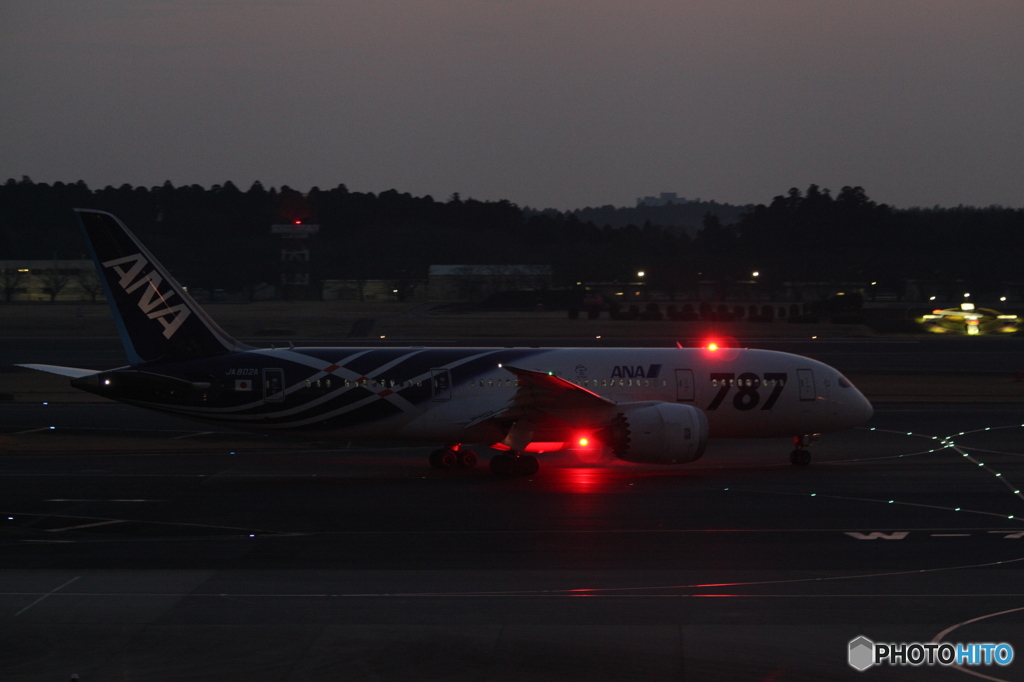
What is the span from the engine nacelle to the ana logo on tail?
11719mm

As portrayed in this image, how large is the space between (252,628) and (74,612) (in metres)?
2.73

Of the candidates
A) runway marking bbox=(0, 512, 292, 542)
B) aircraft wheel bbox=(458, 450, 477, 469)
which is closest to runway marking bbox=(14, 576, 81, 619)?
runway marking bbox=(0, 512, 292, 542)

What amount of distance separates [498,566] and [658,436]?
922cm

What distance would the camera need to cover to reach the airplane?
25.8 metres

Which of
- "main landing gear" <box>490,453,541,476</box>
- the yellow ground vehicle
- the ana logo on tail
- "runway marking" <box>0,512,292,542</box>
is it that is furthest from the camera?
the yellow ground vehicle

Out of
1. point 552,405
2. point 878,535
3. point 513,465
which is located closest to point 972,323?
point 552,405

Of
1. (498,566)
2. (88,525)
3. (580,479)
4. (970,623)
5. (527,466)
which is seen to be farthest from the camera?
(527,466)

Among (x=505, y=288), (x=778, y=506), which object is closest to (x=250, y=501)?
(x=778, y=506)

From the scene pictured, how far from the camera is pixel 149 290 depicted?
26.7 m

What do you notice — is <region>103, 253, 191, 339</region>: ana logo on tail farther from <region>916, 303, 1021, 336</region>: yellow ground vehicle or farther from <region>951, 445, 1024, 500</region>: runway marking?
<region>916, 303, 1021, 336</region>: yellow ground vehicle

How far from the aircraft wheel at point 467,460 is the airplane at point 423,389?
0.04m

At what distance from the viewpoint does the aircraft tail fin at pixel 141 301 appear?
26.4m

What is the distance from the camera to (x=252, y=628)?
13.4 metres

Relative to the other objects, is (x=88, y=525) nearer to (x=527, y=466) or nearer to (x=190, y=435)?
(x=527, y=466)
